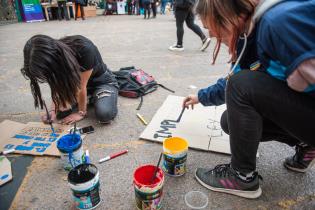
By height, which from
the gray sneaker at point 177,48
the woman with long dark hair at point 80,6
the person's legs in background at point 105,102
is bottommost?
the gray sneaker at point 177,48

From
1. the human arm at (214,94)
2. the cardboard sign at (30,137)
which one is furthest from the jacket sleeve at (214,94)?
the cardboard sign at (30,137)

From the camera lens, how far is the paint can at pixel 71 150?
1.21 m

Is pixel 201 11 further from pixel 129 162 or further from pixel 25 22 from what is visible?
pixel 25 22

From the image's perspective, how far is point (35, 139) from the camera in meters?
1.56

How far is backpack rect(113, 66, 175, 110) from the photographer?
2.18 m

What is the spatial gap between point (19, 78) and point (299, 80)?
2.80 metres

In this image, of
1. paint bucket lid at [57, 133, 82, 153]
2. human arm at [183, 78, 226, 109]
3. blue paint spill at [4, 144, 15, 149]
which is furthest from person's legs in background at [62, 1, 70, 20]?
human arm at [183, 78, 226, 109]

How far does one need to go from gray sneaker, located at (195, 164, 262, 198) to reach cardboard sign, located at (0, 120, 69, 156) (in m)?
0.83

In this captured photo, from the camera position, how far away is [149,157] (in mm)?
1429

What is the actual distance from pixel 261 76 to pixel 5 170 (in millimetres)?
1294

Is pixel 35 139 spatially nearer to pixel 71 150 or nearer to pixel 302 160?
pixel 71 150

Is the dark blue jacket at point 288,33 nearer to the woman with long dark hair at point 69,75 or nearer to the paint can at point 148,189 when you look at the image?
the paint can at point 148,189

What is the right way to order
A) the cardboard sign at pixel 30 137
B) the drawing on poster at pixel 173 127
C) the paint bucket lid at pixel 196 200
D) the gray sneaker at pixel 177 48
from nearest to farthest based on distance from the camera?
the paint bucket lid at pixel 196 200
the cardboard sign at pixel 30 137
the drawing on poster at pixel 173 127
the gray sneaker at pixel 177 48

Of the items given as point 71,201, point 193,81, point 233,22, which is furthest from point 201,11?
point 193,81
